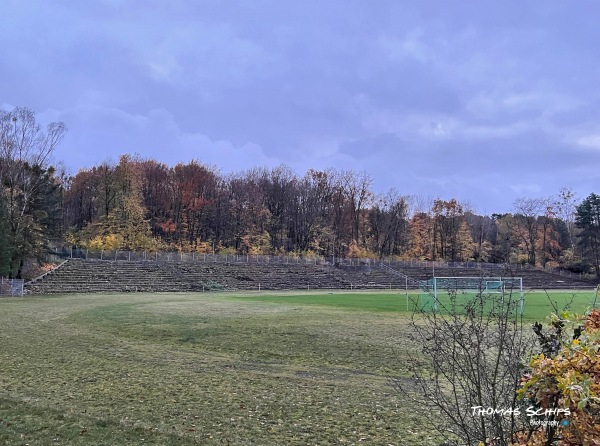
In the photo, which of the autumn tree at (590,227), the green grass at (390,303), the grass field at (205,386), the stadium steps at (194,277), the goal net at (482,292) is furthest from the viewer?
the autumn tree at (590,227)

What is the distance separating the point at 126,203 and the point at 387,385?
66.9 meters

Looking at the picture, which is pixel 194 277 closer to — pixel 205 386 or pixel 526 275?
pixel 205 386

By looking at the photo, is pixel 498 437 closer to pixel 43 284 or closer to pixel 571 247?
pixel 43 284

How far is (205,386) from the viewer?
29.0ft

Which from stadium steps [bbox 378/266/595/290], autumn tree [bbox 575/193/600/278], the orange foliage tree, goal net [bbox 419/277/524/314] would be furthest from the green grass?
autumn tree [bbox 575/193/600/278]

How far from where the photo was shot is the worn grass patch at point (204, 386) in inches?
240

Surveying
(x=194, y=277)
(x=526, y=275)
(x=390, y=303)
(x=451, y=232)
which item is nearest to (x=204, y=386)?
(x=390, y=303)

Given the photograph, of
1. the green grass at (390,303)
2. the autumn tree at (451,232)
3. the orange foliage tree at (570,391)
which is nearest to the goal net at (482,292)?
the orange foliage tree at (570,391)

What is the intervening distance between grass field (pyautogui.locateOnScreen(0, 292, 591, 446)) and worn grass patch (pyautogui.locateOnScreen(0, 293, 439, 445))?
2 cm

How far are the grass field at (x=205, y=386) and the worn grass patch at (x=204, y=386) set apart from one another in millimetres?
25

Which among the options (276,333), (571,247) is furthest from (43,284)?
(571,247)

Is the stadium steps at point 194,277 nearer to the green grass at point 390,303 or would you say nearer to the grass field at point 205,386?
Result: the green grass at point 390,303

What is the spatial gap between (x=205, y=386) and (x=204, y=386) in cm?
2

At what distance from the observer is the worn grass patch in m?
6.10
